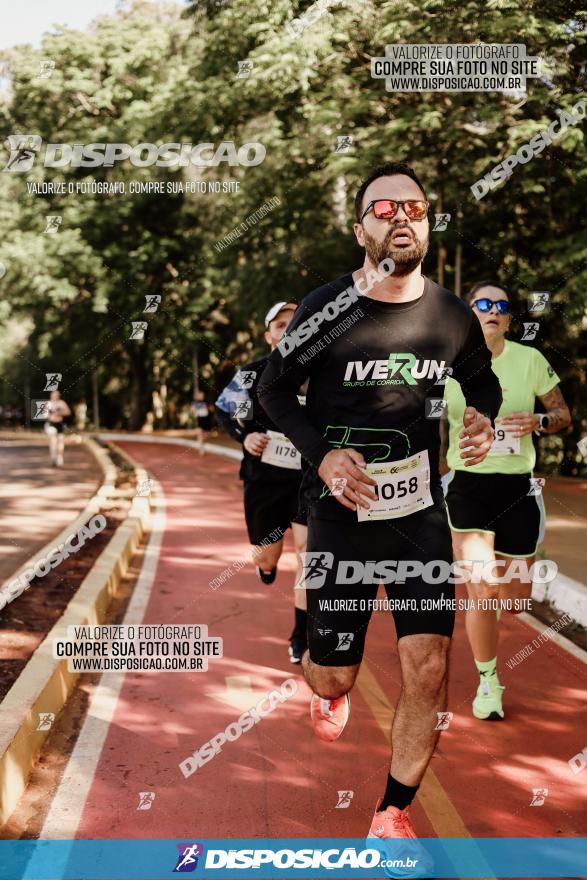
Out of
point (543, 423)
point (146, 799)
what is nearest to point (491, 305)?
point (543, 423)

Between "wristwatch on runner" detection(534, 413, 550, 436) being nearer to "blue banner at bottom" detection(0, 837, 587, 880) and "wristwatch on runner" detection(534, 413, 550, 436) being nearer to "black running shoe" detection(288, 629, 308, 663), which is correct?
"black running shoe" detection(288, 629, 308, 663)

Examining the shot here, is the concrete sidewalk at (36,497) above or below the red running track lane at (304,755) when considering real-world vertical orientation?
below

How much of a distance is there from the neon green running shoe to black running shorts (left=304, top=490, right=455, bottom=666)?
168 cm

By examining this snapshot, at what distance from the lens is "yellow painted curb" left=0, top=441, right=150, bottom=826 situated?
13.7ft

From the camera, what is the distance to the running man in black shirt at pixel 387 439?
3.57 metres

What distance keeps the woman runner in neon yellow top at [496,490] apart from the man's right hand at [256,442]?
1338mm

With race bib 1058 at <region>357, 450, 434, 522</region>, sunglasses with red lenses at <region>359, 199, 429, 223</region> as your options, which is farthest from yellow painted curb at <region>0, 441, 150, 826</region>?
sunglasses with red lenses at <region>359, 199, 429, 223</region>

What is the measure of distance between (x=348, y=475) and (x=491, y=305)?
2.13 metres

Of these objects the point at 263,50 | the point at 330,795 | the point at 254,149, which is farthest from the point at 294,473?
the point at 254,149

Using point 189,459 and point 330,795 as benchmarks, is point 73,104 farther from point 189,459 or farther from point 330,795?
point 330,795

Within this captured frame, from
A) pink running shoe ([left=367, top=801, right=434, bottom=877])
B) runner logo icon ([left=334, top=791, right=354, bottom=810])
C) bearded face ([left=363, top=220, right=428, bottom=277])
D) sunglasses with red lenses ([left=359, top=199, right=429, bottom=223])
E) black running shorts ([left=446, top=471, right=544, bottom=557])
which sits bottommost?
runner logo icon ([left=334, top=791, right=354, bottom=810])

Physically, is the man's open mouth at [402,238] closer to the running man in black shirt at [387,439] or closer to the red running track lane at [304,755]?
the running man in black shirt at [387,439]

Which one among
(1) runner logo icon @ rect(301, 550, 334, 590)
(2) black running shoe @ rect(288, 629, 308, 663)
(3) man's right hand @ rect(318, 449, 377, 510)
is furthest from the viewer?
(2) black running shoe @ rect(288, 629, 308, 663)

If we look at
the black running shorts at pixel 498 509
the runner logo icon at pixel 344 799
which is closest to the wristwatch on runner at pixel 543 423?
the black running shorts at pixel 498 509
